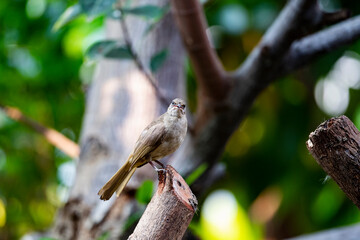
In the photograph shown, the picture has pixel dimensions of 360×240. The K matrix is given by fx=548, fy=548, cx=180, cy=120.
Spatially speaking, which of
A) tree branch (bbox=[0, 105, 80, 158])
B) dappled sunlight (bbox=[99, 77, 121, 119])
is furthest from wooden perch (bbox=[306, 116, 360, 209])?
tree branch (bbox=[0, 105, 80, 158])

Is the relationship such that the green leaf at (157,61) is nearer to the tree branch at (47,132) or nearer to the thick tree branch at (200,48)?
the thick tree branch at (200,48)

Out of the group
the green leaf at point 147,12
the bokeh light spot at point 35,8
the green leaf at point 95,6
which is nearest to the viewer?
the green leaf at point 95,6

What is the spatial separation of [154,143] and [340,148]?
2.23ft

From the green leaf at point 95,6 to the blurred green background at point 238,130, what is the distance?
172 cm

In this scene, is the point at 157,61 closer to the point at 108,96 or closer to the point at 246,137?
the point at 108,96

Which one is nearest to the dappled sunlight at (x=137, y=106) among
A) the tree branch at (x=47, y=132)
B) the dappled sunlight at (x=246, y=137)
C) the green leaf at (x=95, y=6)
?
the tree branch at (x=47, y=132)

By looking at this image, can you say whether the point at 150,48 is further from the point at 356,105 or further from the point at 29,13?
the point at 356,105

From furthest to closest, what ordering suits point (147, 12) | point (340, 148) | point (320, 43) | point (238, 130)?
point (238, 130) < point (320, 43) < point (147, 12) < point (340, 148)

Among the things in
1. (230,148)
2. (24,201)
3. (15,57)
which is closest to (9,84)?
(15,57)

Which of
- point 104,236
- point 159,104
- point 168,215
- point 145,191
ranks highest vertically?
point 168,215

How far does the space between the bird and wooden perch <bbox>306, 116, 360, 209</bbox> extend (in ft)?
1.84

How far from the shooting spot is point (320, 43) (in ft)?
9.18

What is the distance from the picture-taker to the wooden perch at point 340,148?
1.46 metres

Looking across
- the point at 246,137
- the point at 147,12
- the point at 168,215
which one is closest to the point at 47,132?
the point at 147,12
